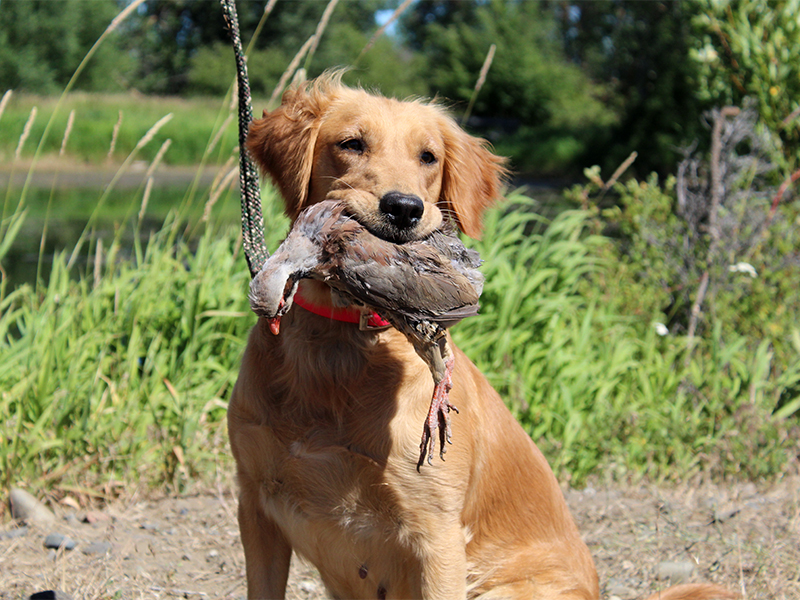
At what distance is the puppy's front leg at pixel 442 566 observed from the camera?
214cm

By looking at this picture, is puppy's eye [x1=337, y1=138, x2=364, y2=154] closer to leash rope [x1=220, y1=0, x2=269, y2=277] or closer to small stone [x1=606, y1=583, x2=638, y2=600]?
leash rope [x1=220, y1=0, x2=269, y2=277]

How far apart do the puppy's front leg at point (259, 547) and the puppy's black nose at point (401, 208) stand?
912 mm

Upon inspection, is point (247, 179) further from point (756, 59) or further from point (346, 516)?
point (756, 59)

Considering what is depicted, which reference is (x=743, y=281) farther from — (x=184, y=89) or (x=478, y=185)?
(x=184, y=89)

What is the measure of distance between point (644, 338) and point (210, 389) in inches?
105

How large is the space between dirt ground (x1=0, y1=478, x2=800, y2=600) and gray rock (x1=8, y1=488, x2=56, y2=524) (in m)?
0.04

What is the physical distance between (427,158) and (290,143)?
47cm

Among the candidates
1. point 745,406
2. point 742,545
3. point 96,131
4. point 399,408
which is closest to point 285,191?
point 399,408

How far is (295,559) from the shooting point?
3203 millimetres

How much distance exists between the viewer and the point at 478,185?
9.11 feet

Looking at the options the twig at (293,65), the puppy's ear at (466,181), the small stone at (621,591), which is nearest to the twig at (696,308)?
the small stone at (621,591)

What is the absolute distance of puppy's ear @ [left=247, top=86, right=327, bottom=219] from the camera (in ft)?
8.17

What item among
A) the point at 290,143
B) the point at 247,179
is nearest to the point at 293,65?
the point at 247,179

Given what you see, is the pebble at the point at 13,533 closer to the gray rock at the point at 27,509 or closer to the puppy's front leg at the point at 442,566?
the gray rock at the point at 27,509
